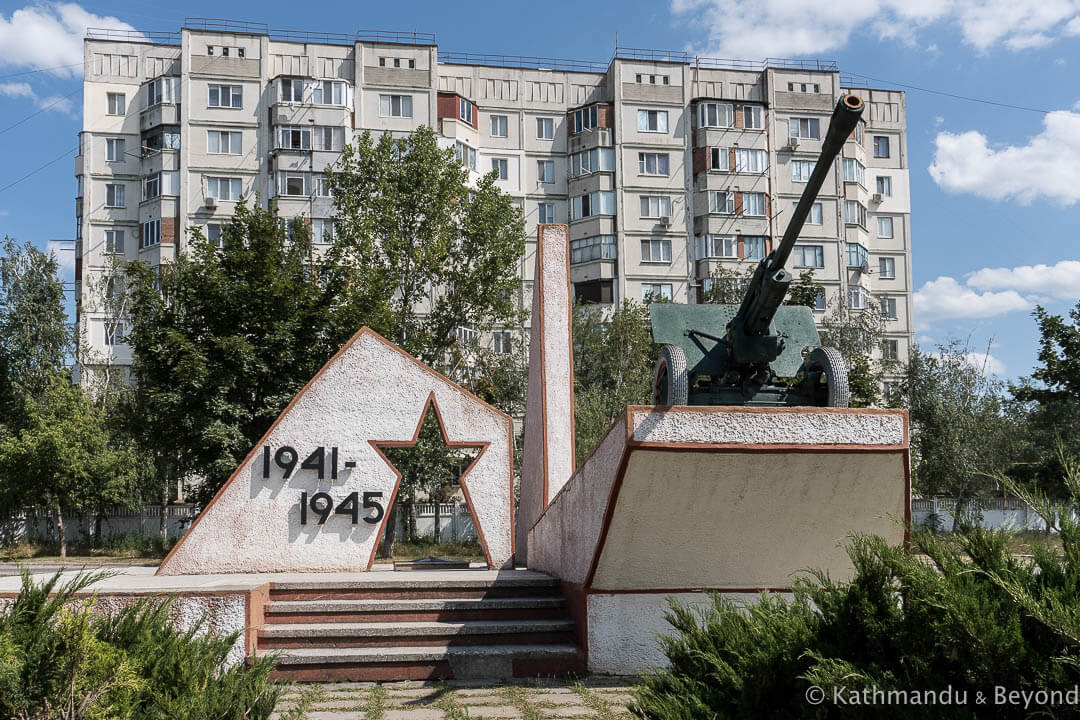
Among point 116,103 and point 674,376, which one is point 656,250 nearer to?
point 116,103

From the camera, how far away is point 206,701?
4688 millimetres

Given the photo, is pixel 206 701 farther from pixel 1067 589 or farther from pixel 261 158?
pixel 261 158

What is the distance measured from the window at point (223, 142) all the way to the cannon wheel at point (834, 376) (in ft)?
125

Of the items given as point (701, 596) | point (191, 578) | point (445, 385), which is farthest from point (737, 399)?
point (191, 578)

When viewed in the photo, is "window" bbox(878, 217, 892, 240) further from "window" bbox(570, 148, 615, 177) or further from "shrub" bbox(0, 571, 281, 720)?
"shrub" bbox(0, 571, 281, 720)

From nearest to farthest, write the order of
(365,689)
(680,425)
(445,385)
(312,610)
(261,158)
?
(680,425) < (365,689) < (312,610) < (445,385) < (261,158)

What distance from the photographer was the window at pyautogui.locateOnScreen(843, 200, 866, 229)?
45469mm

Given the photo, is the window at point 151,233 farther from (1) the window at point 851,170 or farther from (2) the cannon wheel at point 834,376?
(2) the cannon wheel at point 834,376

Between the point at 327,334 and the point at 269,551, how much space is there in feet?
40.6

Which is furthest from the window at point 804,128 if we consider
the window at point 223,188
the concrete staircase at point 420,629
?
A: the concrete staircase at point 420,629

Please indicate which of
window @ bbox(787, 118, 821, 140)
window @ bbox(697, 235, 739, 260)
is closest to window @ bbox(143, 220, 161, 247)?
window @ bbox(697, 235, 739, 260)

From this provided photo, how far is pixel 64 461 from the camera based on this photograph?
99.7 ft

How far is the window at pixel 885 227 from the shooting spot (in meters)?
48.3

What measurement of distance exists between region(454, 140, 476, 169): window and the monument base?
36303 millimetres
